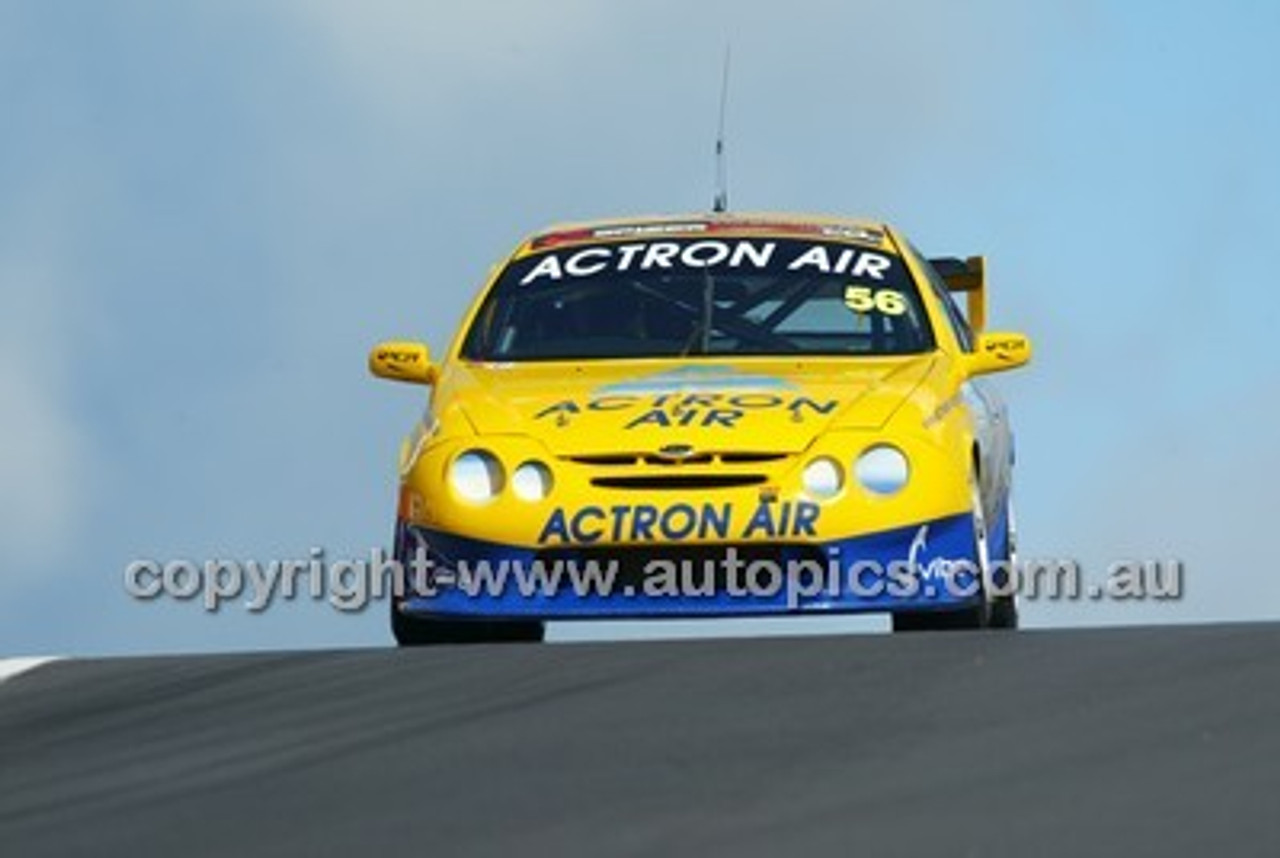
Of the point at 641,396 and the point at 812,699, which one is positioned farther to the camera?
the point at 641,396

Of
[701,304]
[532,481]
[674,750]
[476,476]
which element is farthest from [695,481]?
[674,750]

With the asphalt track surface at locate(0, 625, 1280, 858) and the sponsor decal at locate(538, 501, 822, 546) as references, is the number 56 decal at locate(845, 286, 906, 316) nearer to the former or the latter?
the sponsor decal at locate(538, 501, 822, 546)

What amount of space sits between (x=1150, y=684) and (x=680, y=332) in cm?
416

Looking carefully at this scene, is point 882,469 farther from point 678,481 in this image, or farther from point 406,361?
point 406,361

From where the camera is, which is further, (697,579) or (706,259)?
(706,259)

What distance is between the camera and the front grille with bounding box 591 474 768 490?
11.6 m

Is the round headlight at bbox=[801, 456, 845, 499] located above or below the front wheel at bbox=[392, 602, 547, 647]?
above

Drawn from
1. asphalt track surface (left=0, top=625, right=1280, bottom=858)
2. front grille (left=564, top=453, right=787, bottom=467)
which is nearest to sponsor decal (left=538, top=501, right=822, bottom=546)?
front grille (left=564, top=453, right=787, bottom=467)

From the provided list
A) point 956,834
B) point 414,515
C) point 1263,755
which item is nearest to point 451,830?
point 956,834

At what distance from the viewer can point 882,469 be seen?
11680mm

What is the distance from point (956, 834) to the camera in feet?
22.6

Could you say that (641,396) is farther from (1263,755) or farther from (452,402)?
(1263,755)

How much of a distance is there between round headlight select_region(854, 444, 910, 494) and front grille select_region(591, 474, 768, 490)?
293mm

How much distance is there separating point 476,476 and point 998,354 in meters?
2.03
